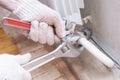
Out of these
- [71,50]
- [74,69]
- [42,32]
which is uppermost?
[42,32]

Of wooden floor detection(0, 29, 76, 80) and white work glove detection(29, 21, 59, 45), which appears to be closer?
white work glove detection(29, 21, 59, 45)

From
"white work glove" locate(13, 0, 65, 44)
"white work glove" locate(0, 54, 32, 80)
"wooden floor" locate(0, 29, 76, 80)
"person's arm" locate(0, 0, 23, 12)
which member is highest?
"person's arm" locate(0, 0, 23, 12)

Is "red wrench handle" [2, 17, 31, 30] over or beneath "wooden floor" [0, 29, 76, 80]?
over

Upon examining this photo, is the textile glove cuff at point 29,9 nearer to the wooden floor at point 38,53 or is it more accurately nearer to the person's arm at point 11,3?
the person's arm at point 11,3

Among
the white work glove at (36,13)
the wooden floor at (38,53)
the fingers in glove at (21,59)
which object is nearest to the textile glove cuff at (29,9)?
the white work glove at (36,13)

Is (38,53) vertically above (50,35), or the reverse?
(50,35)

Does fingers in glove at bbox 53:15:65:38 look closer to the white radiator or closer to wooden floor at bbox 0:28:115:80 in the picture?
the white radiator

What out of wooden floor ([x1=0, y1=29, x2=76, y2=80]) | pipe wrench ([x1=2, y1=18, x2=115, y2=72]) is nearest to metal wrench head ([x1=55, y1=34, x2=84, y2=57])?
pipe wrench ([x1=2, y1=18, x2=115, y2=72])

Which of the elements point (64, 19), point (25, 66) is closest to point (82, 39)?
point (64, 19)

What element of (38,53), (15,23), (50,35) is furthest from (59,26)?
(38,53)

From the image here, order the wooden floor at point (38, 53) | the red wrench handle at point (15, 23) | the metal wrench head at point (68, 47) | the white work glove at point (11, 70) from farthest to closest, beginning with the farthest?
1. the wooden floor at point (38, 53)
2. the metal wrench head at point (68, 47)
3. the red wrench handle at point (15, 23)
4. the white work glove at point (11, 70)

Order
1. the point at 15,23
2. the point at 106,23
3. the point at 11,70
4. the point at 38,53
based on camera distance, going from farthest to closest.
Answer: the point at 38,53
the point at 106,23
the point at 15,23
the point at 11,70

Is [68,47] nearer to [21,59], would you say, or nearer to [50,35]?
[50,35]

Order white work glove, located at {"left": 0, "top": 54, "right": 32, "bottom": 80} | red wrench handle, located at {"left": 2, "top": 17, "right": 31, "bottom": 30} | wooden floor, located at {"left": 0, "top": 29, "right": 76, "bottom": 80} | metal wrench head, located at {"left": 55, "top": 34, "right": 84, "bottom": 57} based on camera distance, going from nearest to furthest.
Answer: white work glove, located at {"left": 0, "top": 54, "right": 32, "bottom": 80} < red wrench handle, located at {"left": 2, "top": 17, "right": 31, "bottom": 30} < metal wrench head, located at {"left": 55, "top": 34, "right": 84, "bottom": 57} < wooden floor, located at {"left": 0, "top": 29, "right": 76, "bottom": 80}
